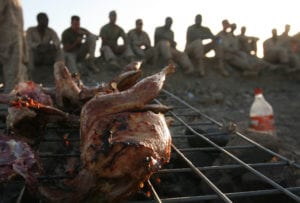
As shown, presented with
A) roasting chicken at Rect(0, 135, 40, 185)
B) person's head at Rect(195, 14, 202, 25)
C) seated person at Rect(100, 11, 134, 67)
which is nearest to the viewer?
roasting chicken at Rect(0, 135, 40, 185)

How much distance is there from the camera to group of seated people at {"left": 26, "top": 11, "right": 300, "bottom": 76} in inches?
396

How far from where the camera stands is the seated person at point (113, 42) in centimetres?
1155

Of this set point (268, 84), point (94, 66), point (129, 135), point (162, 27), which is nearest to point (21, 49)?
point (94, 66)

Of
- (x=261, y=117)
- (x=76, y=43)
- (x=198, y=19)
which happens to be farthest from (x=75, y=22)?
(x=261, y=117)

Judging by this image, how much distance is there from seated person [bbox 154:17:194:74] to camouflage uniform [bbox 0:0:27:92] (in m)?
5.94

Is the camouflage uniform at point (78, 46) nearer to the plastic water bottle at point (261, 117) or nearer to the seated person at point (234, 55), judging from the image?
the seated person at point (234, 55)

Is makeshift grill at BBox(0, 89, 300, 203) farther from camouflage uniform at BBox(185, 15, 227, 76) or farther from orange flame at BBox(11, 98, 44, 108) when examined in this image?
camouflage uniform at BBox(185, 15, 227, 76)

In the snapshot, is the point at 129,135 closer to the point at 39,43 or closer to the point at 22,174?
the point at 22,174

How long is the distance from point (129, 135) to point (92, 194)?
1.21ft

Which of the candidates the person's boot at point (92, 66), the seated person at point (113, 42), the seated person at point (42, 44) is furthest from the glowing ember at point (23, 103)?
the seated person at point (113, 42)

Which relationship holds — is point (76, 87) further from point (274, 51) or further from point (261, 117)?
point (274, 51)

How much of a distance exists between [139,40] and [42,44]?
3.41 meters

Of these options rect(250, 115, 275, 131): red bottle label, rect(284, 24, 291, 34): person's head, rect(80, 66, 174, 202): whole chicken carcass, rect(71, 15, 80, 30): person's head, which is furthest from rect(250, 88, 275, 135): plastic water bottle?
rect(284, 24, 291, 34): person's head

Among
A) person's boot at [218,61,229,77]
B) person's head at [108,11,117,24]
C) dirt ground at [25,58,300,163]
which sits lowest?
dirt ground at [25,58,300,163]
